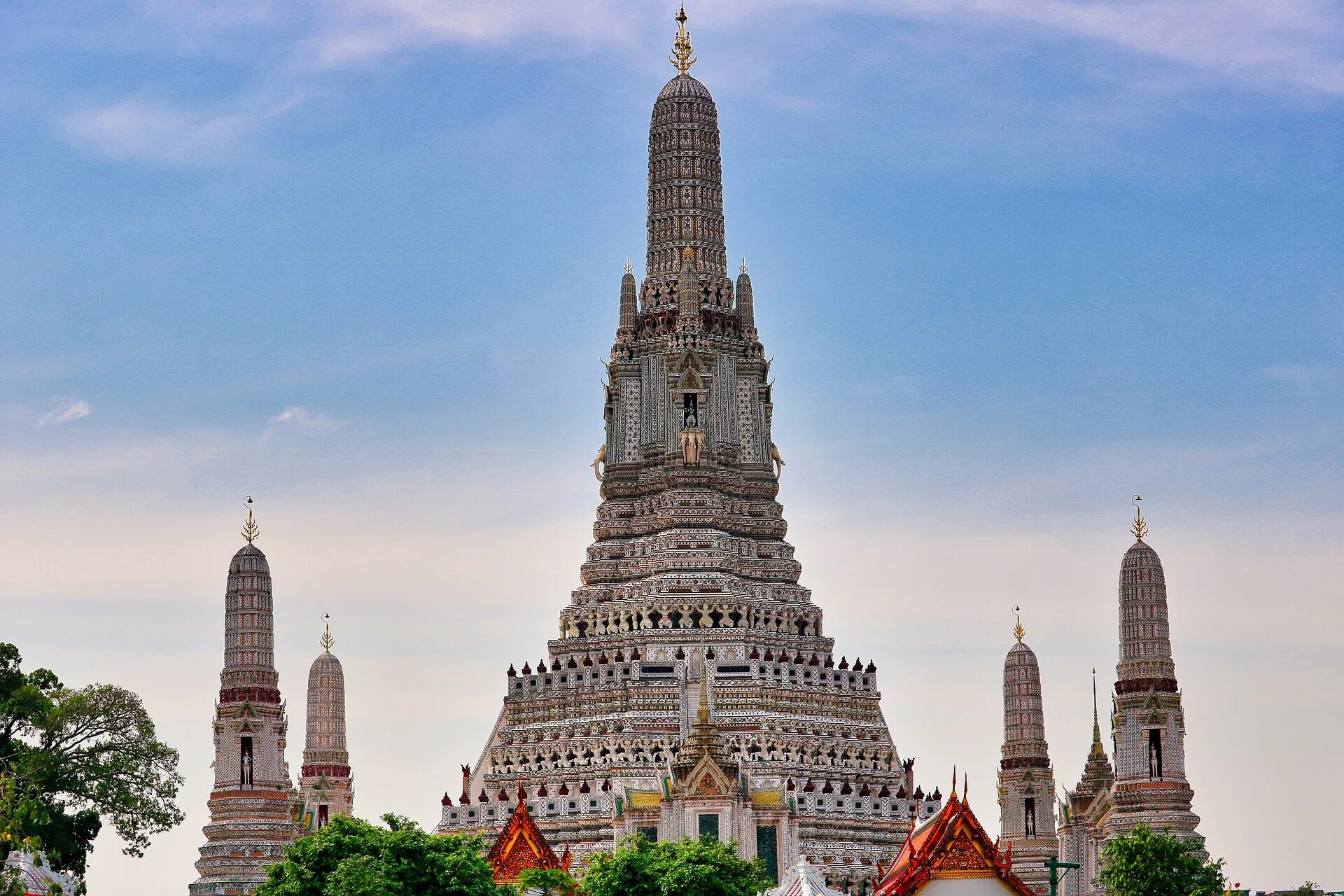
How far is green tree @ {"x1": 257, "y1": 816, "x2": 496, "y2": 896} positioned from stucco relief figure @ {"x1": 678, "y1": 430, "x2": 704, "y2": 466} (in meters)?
44.5

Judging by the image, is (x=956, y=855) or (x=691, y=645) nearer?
(x=956, y=855)

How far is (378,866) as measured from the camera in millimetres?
113250

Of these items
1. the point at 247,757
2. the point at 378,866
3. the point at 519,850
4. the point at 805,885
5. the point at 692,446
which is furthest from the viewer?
the point at 692,446

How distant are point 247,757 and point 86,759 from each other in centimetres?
1225

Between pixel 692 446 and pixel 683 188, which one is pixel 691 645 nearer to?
pixel 692 446

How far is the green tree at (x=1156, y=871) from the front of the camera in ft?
429

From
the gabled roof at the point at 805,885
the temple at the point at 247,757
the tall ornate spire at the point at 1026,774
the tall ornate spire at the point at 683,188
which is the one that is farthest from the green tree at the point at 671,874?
the tall ornate spire at the point at 683,188

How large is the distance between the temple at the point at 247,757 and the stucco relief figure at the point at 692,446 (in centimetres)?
2364

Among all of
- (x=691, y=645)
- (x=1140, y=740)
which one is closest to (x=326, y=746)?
(x=691, y=645)

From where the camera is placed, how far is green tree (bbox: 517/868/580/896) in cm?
12194

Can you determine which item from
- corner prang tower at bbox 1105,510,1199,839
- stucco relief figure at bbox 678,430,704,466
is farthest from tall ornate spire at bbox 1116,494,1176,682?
stucco relief figure at bbox 678,430,704,466

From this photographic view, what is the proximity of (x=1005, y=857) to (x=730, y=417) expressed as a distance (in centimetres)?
4745

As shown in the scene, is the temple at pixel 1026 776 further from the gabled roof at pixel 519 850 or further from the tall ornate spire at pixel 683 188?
the gabled roof at pixel 519 850

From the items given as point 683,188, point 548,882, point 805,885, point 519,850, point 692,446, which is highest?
point 683,188
